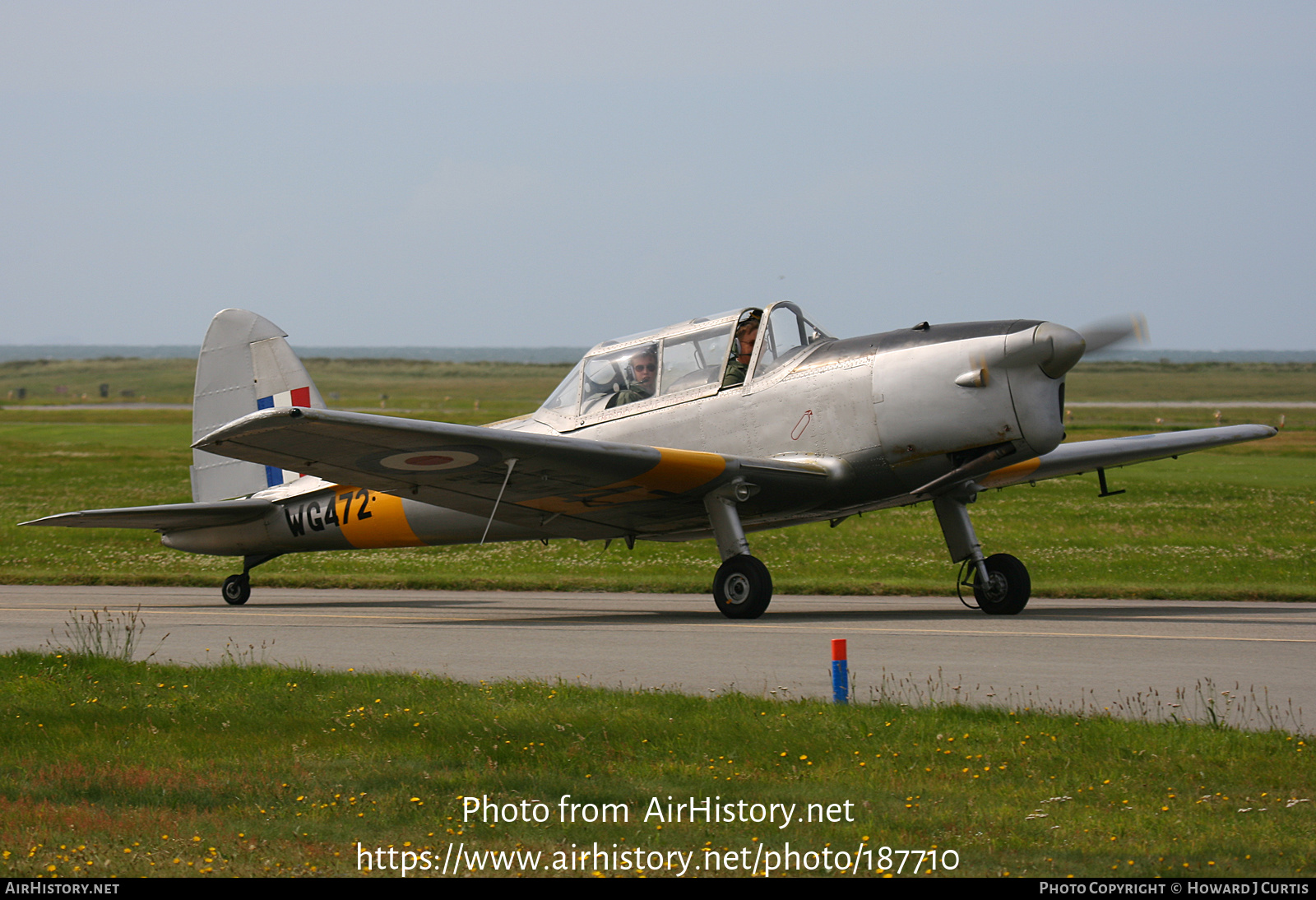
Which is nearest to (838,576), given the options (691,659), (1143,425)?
(691,659)

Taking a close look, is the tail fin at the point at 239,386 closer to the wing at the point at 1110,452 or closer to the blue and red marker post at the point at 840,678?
the wing at the point at 1110,452

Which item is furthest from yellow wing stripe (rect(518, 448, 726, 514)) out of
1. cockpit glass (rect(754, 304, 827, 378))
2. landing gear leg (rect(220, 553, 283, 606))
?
landing gear leg (rect(220, 553, 283, 606))

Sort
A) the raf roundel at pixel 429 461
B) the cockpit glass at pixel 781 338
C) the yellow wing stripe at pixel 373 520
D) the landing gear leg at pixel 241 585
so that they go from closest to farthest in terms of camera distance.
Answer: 1. the raf roundel at pixel 429 461
2. the cockpit glass at pixel 781 338
3. the yellow wing stripe at pixel 373 520
4. the landing gear leg at pixel 241 585

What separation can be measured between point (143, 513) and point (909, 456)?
851cm

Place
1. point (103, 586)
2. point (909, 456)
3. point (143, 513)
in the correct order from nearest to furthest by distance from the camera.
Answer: point (909, 456) → point (143, 513) → point (103, 586)

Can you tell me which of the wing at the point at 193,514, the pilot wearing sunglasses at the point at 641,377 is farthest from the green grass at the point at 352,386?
the pilot wearing sunglasses at the point at 641,377

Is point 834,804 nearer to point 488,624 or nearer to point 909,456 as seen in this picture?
point 909,456

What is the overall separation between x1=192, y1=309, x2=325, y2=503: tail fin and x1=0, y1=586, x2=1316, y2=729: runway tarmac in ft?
5.01

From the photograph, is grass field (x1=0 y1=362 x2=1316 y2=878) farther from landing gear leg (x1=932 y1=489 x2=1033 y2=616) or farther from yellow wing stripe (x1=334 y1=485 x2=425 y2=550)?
landing gear leg (x1=932 y1=489 x2=1033 y2=616)

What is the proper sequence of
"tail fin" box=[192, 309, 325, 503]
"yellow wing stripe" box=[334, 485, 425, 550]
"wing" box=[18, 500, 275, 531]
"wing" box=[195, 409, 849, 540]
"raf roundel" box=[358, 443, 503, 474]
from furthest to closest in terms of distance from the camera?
1. "tail fin" box=[192, 309, 325, 503]
2. "yellow wing stripe" box=[334, 485, 425, 550]
3. "wing" box=[18, 500, 275, 531]
4. "raf roundel" box=[358, 443, 503, 474]
5. "wing" box=[195, 409, 849, 540]

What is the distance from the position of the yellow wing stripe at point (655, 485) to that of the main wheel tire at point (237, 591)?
4645 millimetres

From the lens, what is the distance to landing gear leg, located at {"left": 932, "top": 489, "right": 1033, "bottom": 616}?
13102 mm

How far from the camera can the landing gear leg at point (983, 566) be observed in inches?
516

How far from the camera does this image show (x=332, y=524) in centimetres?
1534
